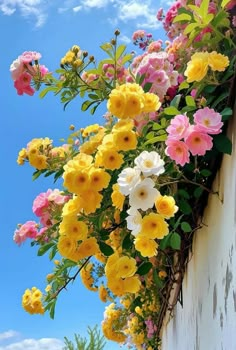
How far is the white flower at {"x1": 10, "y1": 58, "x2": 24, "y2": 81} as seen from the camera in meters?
2.11

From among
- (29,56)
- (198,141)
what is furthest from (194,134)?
(29,56)

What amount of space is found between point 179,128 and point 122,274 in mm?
471

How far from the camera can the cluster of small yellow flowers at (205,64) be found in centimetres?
148

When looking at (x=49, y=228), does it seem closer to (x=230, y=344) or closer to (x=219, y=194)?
(x=219, y=194)

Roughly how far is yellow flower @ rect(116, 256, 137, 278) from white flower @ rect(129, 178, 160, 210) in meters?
0.28

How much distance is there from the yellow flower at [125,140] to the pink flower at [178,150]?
0.14 m

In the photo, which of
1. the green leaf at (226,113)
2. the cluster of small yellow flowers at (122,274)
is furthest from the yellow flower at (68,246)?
the green leaf at (226,113)

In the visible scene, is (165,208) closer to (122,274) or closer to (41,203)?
(122,274)

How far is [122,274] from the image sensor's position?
1656mm

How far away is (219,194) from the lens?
1491mm

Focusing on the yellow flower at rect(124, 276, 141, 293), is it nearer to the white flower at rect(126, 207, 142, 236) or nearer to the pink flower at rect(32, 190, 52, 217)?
the white flower at rect(126, 207, 142, 236)

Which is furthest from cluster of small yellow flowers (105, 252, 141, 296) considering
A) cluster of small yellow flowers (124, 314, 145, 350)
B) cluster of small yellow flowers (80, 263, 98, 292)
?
cluster of small yellow flowers (124, 314, 145, 350)

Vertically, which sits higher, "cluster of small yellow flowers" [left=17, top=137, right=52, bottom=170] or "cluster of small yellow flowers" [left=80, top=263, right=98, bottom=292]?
"cluster of small yellow flowers" [left=17, top=137, right=52, bottom=170]

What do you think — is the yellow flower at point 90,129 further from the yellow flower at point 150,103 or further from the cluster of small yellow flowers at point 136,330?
the cluster of small yellow flowers at point 136,330
